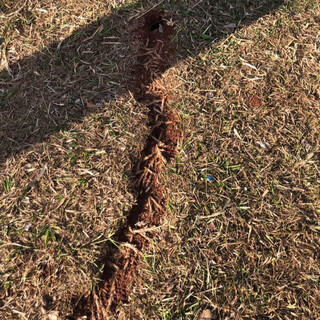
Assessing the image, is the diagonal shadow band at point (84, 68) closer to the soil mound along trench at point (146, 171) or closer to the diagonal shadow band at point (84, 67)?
the diagonal shadow band at point (84, 67)

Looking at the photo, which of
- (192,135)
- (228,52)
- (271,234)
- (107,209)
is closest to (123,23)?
(228,52)

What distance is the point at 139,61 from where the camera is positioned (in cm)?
352

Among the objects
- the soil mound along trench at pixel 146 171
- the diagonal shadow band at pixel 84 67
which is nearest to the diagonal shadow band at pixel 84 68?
the diagonal shadow band at pixel 84 67

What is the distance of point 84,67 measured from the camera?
11.3 ft

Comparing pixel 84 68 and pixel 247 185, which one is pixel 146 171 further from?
pixel 84 68

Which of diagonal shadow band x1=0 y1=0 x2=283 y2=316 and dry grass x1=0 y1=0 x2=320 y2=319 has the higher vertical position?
diagonal shadow band x1=0 y1=0 x2=283 y2=316

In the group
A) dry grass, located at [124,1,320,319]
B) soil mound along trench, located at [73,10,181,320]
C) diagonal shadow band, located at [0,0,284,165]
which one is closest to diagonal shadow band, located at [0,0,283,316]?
diagonal shadow band, located at [0,0,284,165]

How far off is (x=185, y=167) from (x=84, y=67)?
1.54 m

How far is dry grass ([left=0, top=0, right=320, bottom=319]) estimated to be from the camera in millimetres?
2684

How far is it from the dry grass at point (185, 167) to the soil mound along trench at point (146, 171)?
0.10 metres

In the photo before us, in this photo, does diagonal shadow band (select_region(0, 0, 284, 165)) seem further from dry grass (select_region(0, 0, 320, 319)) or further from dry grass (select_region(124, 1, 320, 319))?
dry grass (select_region(124, 1, 320, 319))

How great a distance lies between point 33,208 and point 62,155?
55 cm

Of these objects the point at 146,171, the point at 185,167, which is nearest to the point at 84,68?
the point at 146,171

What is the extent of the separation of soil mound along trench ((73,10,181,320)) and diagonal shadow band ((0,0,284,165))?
5.6 inches
